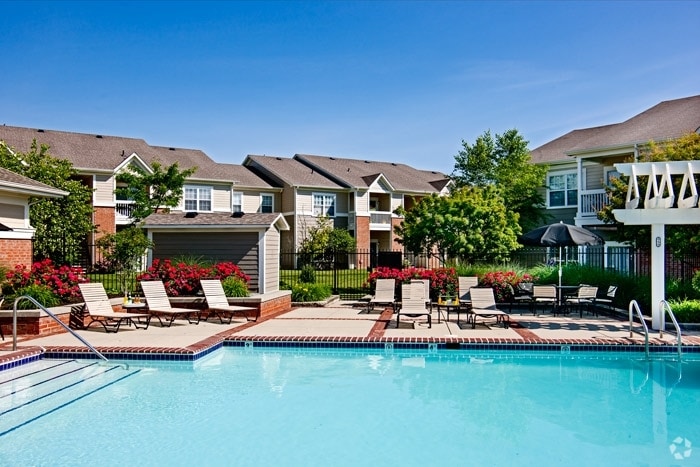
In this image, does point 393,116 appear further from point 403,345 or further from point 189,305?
point 403,345

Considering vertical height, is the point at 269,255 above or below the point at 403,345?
above

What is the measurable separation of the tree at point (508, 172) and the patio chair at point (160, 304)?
812 inches

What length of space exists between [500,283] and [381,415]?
1040cm

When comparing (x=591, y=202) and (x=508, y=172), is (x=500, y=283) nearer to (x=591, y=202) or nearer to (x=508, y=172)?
(x=591, y=202)

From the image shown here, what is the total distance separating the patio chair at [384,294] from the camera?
15.6 meters

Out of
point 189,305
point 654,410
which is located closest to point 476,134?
point 189,305

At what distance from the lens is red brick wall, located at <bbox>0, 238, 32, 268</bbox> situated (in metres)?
14.3

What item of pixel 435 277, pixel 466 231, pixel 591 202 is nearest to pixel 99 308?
pixel 435 277

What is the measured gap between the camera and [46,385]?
866 centimetres

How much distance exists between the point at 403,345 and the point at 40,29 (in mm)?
12926

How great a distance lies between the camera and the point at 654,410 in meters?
8.05

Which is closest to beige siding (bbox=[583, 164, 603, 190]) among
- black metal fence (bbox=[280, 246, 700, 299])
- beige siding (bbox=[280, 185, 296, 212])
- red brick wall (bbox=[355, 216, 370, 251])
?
black metal fence (bbox=[280, 246, 700, 299])

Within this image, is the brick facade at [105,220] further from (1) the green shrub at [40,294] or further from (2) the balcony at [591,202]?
(2) the balcony at [591,202]

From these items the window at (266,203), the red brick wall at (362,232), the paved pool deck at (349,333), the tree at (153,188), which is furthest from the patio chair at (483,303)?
the window at (266,203)
